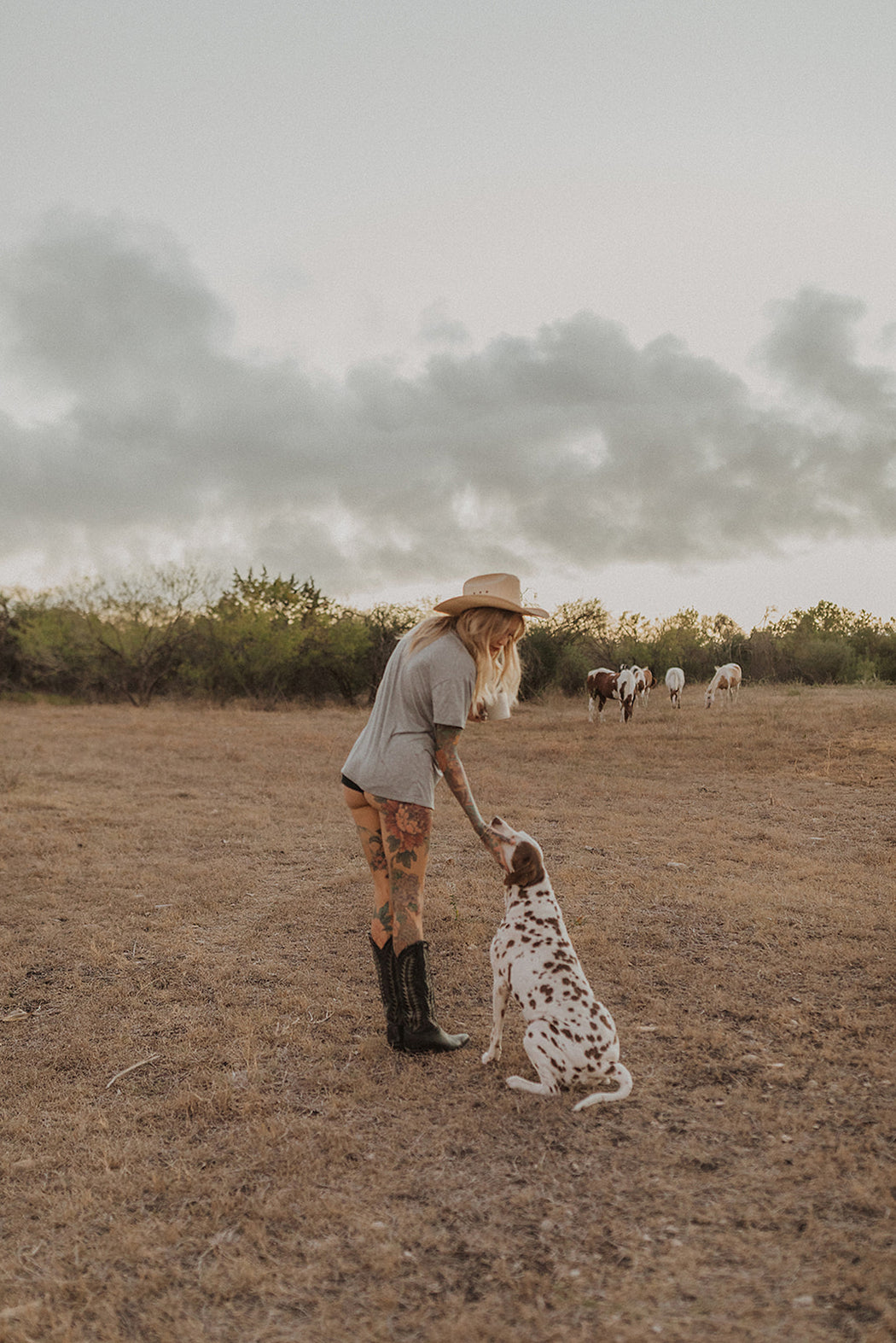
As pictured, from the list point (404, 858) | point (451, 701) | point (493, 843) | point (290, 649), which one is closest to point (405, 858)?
point (404, 858)

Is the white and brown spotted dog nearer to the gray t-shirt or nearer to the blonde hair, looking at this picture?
the gray t-shirt

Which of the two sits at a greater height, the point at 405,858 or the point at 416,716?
the point at 416,716

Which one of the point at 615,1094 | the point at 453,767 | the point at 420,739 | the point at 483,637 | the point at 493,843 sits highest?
the point at 483,637

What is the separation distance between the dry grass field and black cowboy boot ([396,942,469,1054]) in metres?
0.11

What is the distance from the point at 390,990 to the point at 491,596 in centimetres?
192

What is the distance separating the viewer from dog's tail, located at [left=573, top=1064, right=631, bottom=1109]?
3.32 m

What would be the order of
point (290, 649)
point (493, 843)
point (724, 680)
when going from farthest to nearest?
point (290, 649) < point (724, 680) < point (493, 843)

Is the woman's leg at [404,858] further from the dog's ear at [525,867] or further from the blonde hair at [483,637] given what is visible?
the blonde hair at [483,637]

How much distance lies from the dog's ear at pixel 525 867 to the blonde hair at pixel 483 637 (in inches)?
26.3

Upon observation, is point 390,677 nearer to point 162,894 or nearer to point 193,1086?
point 193,1086

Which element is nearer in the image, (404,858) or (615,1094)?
(615,1094)

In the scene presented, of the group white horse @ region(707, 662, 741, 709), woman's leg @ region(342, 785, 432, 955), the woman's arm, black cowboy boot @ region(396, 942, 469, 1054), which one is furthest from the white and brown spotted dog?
white horse @ region(707, 662, 741, 709)

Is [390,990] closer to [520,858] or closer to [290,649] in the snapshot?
[520,858]

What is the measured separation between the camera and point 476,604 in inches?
144
